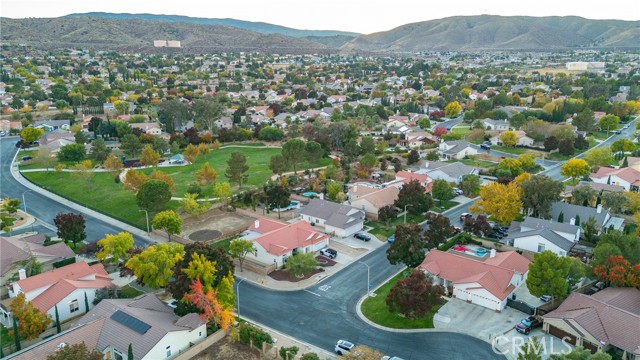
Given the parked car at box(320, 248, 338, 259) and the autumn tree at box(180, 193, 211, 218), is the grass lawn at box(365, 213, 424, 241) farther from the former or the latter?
the autumn tree at box(180, 193, 211, 218)

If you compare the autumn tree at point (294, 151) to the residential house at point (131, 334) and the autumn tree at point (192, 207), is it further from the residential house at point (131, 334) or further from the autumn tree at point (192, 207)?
the residential house at point (131, 334)

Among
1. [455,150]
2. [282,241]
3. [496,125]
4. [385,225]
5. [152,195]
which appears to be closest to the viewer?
[282,241]

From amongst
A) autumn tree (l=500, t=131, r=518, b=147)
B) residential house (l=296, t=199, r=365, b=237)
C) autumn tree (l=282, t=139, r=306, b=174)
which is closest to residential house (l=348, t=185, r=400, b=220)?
residential house (l=296, t=199, r=365, b=237)

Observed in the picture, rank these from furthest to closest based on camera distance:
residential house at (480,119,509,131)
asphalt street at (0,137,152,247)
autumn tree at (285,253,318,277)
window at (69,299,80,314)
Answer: residential house at (480,119,509,131) → asphalt street at (0,137,152,247) → autumn tree at (285,253,318,277) → window at (69,299,80,314)

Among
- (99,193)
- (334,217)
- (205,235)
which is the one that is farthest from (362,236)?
(99,193)

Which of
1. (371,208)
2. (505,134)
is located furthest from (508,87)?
(371,208)

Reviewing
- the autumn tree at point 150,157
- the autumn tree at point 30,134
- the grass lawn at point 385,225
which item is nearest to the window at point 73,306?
the grass lawn at point 385,225

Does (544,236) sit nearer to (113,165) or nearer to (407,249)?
(407,249)
